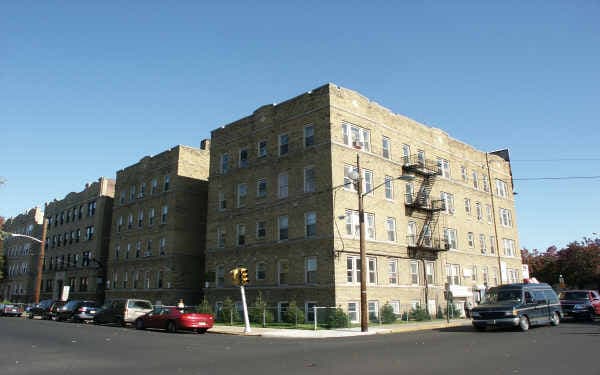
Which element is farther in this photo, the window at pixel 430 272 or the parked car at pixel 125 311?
the window at pixel 430 272

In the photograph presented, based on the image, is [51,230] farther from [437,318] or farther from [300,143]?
[437,318]

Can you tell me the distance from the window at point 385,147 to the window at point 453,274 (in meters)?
10.4

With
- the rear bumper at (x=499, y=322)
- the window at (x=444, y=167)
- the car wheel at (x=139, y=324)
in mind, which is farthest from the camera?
the window at (x=444, y=167)

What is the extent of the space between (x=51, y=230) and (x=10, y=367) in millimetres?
59408

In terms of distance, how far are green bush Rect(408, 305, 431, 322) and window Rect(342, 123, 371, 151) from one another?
11382mm

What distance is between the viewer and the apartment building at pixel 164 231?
1628 inches

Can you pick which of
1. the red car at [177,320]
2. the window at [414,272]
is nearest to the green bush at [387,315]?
the window at [414,272]

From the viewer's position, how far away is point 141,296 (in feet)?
143

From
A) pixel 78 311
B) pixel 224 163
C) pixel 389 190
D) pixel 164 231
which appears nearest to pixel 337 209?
pixel 389 190

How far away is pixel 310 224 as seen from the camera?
3089 cm

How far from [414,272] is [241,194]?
14043 millimetres

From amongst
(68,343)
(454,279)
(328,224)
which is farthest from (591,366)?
(454,279)

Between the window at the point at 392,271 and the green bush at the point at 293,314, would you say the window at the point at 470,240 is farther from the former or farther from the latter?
the green bush at the point at 293,314

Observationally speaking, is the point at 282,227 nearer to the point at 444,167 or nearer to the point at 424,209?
the point at 424,209
